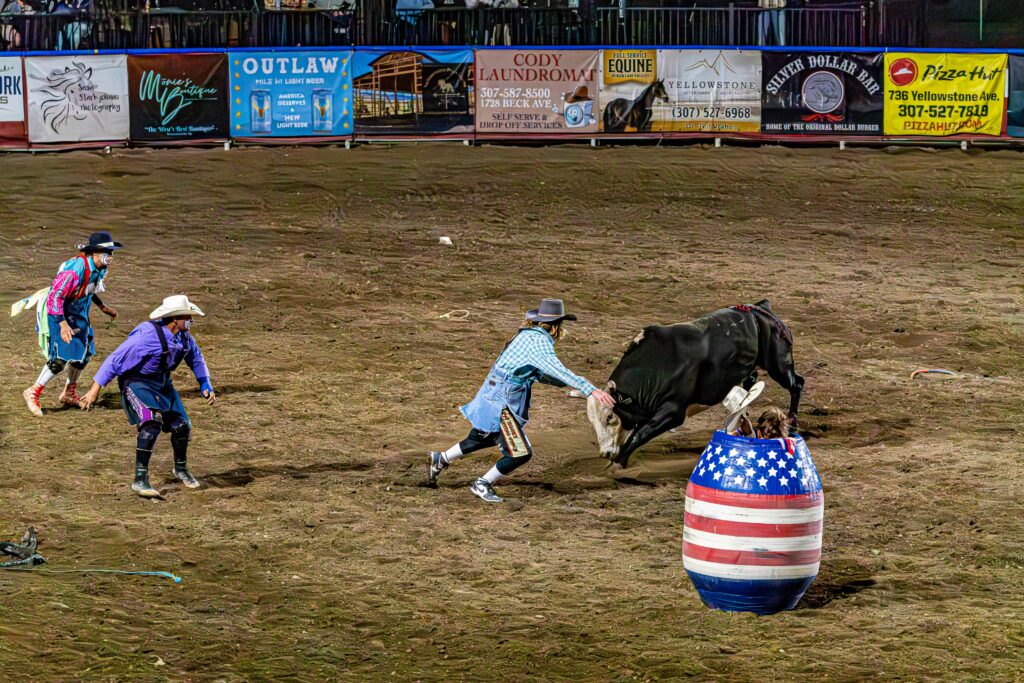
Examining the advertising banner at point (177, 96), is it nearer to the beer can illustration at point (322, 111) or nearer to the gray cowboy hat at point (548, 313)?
the beer can illustration at point (322, 111)

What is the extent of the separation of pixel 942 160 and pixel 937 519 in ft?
48.5

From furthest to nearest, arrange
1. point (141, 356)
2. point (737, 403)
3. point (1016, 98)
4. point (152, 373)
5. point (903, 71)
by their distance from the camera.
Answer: point (1016, 98)
point (903, 71)
point (152, 373)
point (141, 356)
point (737, 403)

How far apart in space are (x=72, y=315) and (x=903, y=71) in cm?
1632

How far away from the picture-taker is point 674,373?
12.7 m

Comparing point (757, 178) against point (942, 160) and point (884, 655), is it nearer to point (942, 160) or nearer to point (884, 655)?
point (942, 160)

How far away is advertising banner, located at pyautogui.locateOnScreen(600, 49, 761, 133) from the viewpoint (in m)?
25.0

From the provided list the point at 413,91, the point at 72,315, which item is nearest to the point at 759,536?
the point at 72,315

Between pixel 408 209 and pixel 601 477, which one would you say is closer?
pixel 601 477

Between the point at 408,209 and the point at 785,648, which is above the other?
the point at 408,209

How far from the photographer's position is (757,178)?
23641 millimetres

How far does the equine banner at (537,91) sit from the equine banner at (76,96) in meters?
6.54

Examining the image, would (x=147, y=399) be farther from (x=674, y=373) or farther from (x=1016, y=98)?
(x=1016, y=98)

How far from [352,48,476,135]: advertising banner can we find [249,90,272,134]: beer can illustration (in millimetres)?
1591

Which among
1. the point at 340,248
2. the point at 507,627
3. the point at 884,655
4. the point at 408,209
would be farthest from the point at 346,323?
the point at 884,655
